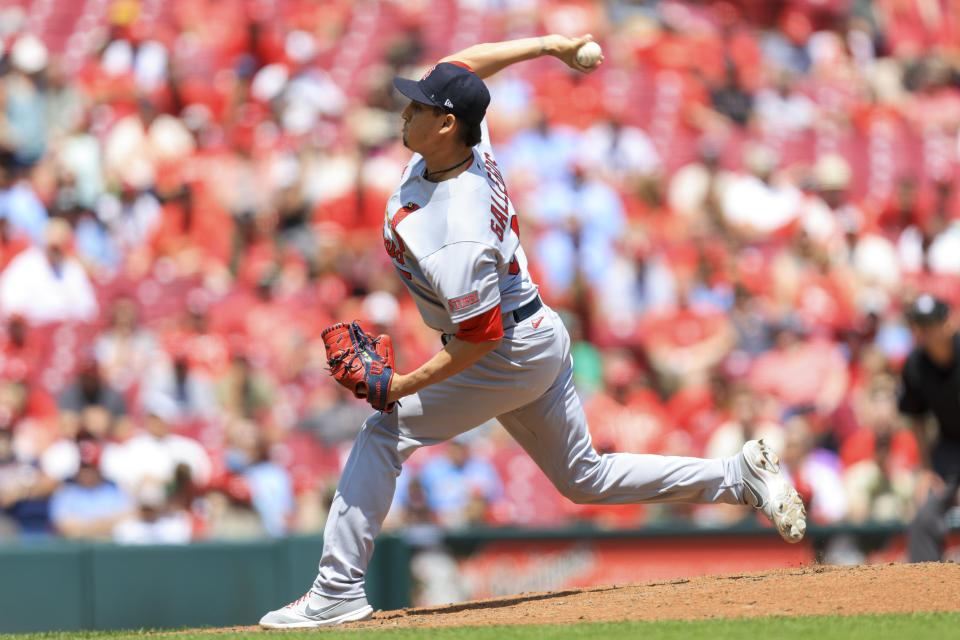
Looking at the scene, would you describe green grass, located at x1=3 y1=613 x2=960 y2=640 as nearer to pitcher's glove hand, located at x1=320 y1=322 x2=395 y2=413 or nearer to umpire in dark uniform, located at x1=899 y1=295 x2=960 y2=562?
pitcher's glove hand, located at x1=320 y1=322 x2=395 y2=413

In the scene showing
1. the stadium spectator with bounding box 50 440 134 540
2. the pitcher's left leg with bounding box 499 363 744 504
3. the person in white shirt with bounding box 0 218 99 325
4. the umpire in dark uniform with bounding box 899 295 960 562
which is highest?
the pitcher's left leg with bounding box 499 363 744 504

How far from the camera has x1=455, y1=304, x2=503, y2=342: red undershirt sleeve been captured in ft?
13.7

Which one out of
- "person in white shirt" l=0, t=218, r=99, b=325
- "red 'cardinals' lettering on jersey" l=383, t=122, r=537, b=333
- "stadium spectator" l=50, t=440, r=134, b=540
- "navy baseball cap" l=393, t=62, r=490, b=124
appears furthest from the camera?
"person in white shirt" l=0, t=218, r=99, b=325

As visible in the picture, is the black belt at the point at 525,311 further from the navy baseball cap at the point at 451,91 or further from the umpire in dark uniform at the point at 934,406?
the umpire in dark uniform at the point at 934,406

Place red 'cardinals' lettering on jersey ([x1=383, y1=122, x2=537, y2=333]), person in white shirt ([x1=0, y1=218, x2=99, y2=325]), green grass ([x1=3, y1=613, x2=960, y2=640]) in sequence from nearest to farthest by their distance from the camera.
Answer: green grass ([x1=3, y1=613, x2=960, y2=640]) < red 'cardinals' lettering on jersey ([x1=383, y1=122, x2=537, y2=333]) < person in white shirt ([x1=0, y1=218, x2=99, y2=325])

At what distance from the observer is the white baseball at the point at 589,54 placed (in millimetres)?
4836

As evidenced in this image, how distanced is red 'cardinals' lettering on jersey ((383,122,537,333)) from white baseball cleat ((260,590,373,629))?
39.6 inches

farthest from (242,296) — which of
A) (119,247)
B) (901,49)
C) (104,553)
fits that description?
(901,49)

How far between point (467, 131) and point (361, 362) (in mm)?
844

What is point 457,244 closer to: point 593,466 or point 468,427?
point 468,427

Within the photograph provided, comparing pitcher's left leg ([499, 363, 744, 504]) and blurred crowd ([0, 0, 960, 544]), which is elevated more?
pitcher's left leg ([499, 363, 744, 504])

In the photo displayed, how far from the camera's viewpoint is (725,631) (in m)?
4.00

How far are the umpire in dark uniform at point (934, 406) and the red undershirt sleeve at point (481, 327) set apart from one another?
258cm

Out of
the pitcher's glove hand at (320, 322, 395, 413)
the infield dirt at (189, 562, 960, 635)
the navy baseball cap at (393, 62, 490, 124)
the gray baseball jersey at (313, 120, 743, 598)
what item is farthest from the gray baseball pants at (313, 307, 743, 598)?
the navy baseball cap at (393, 62, 490, 124)
